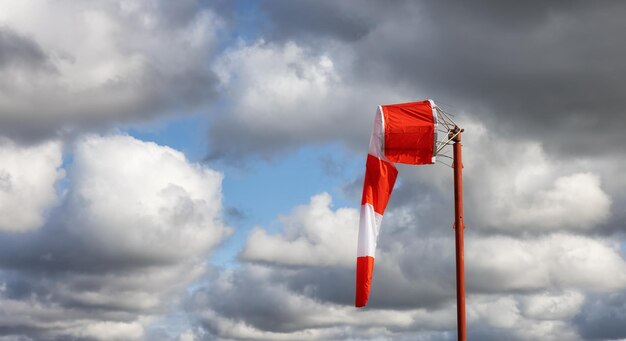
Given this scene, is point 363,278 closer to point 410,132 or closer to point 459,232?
point 459,232

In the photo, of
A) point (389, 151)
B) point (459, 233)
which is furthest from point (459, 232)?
point (389, 151)

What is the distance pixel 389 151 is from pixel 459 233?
392cm

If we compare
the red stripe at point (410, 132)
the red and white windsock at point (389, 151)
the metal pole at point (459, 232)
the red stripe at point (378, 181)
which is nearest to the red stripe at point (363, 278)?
the red and white windsock at point (389, 151)

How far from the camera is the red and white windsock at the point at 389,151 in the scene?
25.1m

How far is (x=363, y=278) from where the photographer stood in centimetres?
2448

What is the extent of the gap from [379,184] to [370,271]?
3217 mm

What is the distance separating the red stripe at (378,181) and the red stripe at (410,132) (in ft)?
1.35

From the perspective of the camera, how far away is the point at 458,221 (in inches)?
955

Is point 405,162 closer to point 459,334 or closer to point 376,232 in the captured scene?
point 376,232

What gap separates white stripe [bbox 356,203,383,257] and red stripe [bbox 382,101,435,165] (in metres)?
2.09

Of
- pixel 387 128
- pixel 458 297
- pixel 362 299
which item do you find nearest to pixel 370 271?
pixel 362 299

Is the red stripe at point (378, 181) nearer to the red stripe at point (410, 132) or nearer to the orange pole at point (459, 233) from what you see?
the red stripe at point (410, 132)

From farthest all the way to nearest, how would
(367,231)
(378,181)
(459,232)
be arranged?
1. (378,181)
2. (367,231)
3. (459,232)

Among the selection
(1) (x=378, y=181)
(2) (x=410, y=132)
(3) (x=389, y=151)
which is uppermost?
(2) (x=410, y=132)
